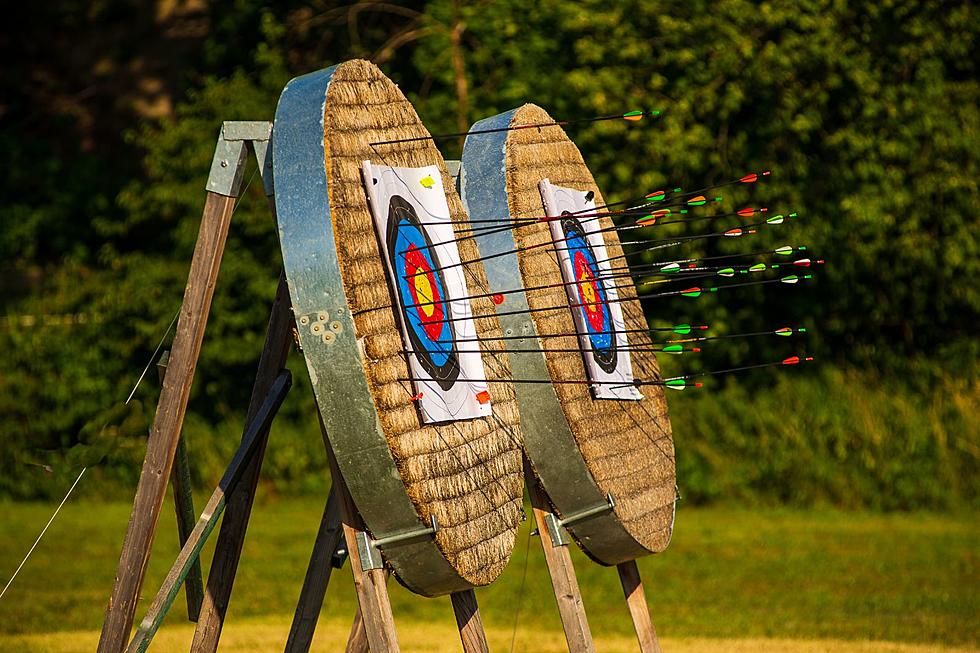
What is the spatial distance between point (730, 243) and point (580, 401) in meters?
8.36

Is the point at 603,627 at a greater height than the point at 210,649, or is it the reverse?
the point at 210,649

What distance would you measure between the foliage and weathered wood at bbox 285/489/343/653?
810 centimetres

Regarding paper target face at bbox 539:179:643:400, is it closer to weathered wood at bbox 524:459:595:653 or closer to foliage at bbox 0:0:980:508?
weathered wood at bbox 524:459:595:653

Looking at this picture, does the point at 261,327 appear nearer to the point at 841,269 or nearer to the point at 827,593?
the point at 841,269

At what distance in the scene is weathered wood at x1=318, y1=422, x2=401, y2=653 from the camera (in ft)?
10.0

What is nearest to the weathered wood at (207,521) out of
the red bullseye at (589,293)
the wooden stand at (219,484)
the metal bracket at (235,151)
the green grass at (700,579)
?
the wooden stand at (219,484)

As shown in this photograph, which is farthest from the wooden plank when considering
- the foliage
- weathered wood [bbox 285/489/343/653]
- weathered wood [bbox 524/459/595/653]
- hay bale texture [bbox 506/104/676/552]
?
the foliage

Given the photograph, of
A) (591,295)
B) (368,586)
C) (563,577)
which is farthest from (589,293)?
(368,586)

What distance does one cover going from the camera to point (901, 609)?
7.81m

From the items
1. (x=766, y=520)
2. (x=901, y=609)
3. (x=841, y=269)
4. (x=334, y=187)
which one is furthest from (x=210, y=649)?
(x=841, y=269)

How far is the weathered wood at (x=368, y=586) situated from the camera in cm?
305

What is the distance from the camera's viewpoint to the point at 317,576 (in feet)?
12.3

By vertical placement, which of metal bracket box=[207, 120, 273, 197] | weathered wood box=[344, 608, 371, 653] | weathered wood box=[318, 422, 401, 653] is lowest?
weathered wood box=[344, 608, 371, 653]

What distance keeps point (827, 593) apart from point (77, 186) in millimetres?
10321
